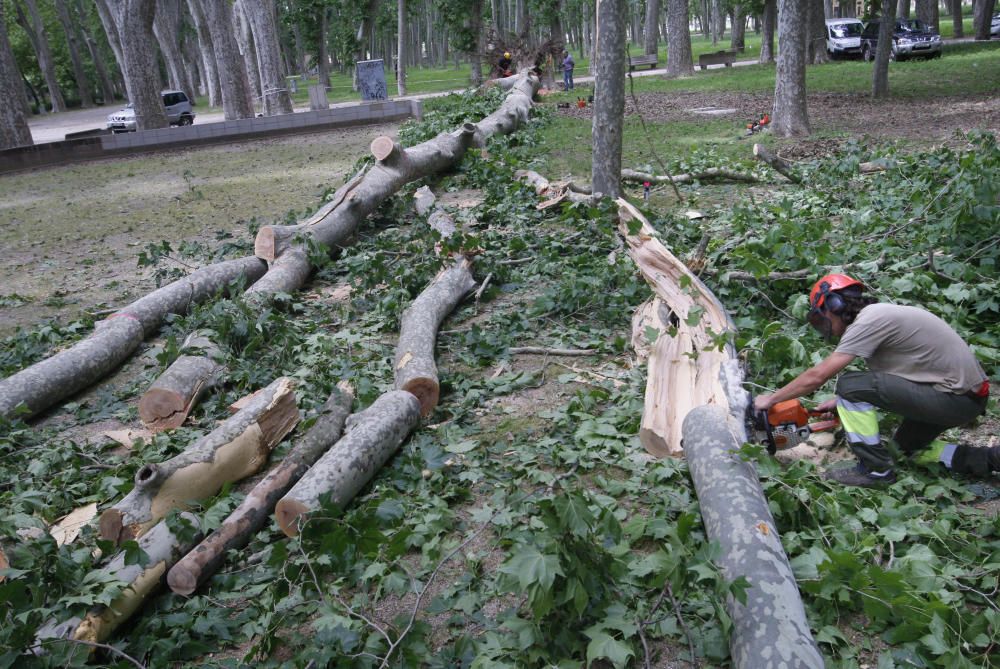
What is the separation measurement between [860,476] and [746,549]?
1247mm

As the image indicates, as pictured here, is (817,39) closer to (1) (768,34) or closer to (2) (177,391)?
(1) (768,34)

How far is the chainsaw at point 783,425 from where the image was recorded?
3846 millimetres

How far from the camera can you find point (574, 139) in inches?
572

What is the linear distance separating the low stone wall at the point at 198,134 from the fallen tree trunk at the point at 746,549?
58.9ft

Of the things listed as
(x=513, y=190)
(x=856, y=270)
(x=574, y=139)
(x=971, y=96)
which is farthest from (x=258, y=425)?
(x=971, y=96)

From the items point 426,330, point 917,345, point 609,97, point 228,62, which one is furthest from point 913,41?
point 917,345

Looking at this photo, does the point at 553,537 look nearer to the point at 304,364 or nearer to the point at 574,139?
the point at 304,364

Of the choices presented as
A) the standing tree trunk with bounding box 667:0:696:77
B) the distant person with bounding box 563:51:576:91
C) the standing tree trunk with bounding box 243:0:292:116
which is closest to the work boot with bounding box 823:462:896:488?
the standing tree trunk with bounding box 243:0:292:116

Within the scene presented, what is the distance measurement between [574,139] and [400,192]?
510 cm

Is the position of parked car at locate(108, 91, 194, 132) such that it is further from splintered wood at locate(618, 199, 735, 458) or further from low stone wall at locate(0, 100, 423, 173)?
splintered wood at locate(618, 199, 735, 458)

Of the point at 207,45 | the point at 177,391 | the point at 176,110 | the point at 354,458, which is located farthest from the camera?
the point at 207,45

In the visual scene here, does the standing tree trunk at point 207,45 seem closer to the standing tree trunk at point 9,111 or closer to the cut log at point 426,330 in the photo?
the standing tree trunk at point 9,111

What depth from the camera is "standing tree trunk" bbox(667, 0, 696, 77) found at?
26812 mm

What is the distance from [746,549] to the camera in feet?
9.37
